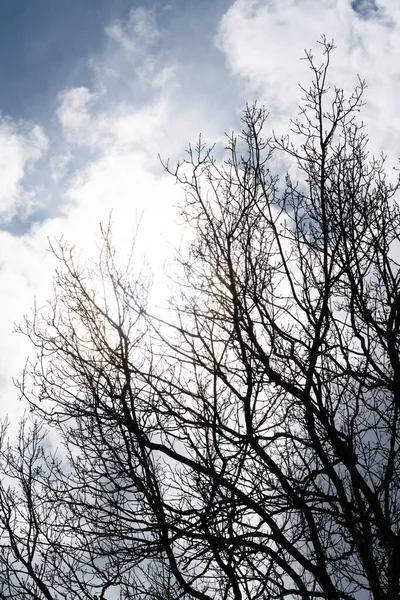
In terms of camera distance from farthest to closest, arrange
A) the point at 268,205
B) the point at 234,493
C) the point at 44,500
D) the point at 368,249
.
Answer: the point at 368,249, the point at 268,205, the point at 44,500, the point at 234,493

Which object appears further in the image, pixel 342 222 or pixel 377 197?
pixel 377 197

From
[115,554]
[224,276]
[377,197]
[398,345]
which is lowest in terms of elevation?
[115,554]

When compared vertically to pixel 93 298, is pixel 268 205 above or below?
above

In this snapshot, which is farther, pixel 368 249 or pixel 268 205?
pixel 368 249

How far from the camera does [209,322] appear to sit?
5.07 metres

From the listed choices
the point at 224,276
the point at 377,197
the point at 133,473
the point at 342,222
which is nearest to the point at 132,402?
the point at 133,473

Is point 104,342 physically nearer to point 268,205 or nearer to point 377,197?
point 268,205

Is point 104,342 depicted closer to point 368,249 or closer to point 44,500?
point 44,500

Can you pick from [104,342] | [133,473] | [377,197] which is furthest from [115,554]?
[377,197]

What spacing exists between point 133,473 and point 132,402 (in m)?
0.64

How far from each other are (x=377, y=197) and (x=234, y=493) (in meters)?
3.73

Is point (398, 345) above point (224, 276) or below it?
below

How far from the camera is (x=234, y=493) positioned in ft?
14.4

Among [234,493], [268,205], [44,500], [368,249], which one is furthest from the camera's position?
[368,249]
